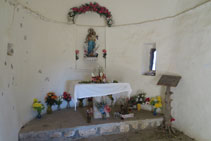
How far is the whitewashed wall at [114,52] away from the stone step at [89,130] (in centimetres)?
41

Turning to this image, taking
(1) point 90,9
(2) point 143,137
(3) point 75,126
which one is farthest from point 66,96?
(1) point 90,9

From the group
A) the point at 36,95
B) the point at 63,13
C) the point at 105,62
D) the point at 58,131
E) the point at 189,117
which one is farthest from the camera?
the point at 105,62

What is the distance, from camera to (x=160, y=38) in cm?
436

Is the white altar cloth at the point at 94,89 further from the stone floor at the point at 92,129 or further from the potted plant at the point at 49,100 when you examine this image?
the potted plant at the point at 49,100

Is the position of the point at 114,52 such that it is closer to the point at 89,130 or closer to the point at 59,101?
the point at 59,101

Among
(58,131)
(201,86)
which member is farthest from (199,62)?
(58,131)

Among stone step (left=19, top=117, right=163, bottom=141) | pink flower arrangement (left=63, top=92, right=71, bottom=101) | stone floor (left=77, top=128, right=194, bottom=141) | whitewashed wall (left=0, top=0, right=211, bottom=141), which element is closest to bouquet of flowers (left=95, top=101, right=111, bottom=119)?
stone step (left=19, top=117, right=163, bottom=141)

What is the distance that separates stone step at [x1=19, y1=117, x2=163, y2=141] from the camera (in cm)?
305

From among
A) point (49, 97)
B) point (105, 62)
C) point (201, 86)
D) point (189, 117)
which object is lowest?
point (189, 117)

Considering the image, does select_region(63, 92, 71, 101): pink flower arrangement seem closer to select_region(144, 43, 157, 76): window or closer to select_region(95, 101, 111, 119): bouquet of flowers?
select_region(95, 101, 111, 119): bouquet of flowers

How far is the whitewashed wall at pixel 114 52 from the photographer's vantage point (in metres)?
3.06

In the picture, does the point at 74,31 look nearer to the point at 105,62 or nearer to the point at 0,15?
the point at 105,62

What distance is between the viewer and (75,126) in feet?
10.9

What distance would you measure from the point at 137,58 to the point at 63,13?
110 inches
